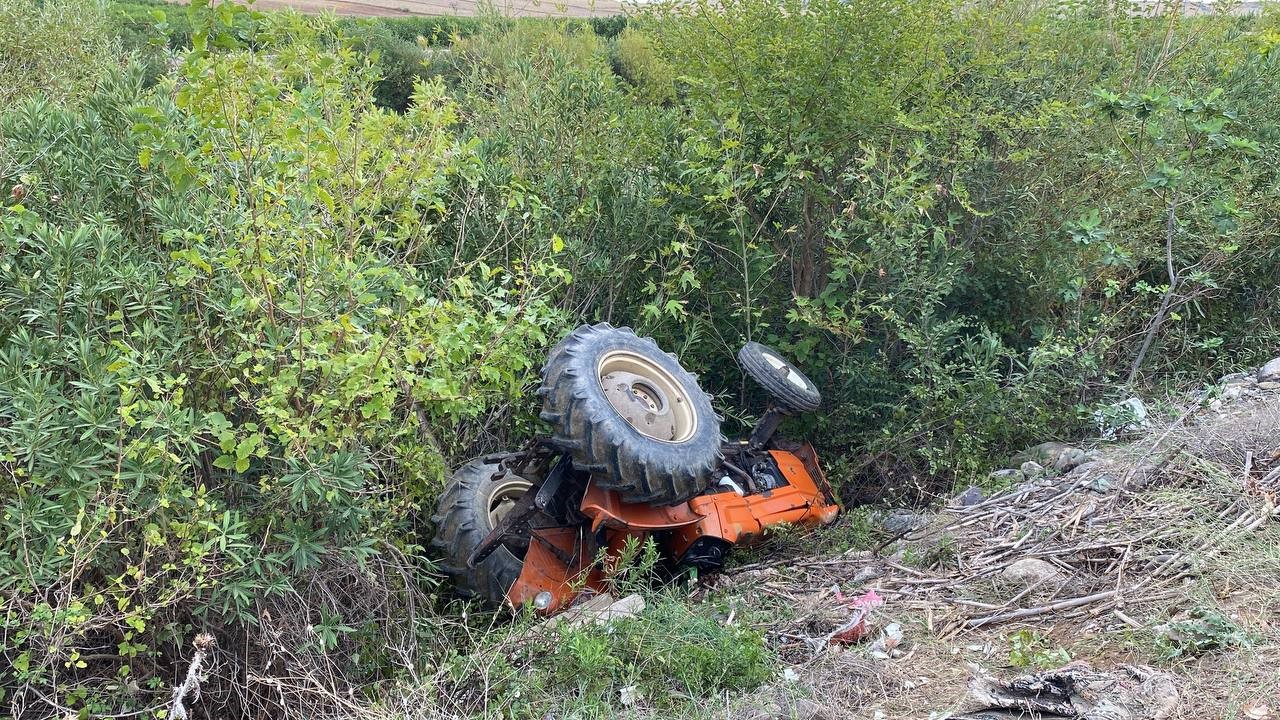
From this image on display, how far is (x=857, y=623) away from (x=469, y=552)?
179cm

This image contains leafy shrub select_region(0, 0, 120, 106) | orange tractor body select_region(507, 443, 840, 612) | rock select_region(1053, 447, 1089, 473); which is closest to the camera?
orange tractor body select_region(507, 443, 840, 612)

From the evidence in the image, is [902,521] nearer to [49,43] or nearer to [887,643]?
[887,643]

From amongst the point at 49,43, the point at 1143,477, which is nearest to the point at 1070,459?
the point at 1143,477

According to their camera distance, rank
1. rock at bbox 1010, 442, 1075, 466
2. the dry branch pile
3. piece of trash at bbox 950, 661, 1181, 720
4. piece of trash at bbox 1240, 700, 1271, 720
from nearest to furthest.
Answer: piece of trash at bbox 1240, 700, 1271, 720, piece of trash at bbox 950, 661, 1181, 720, the dry branch pile, rock at bbox 1010, 442, 1075, 466

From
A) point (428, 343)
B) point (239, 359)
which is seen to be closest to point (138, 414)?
point (239, 359)

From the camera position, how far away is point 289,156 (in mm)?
3766

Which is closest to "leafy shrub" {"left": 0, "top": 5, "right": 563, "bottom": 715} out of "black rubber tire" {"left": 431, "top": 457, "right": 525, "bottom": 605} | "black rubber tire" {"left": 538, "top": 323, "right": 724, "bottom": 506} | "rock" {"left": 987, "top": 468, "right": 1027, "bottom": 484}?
"black rubber tire" {"left": 538, "top": 323, "right": 724, "bottom": 506}

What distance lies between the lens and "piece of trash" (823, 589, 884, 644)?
393 centimetres

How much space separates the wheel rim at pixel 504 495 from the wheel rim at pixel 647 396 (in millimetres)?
652

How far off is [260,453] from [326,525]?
47 cm

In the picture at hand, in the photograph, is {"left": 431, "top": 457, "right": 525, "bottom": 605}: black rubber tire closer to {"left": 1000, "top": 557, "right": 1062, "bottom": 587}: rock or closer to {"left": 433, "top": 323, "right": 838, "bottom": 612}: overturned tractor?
{"left": 433, "top": 323, "right": 838, "bottom": 612}: overturned tractor

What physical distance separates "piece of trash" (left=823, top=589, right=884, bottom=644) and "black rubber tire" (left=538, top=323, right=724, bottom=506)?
0.94 meters

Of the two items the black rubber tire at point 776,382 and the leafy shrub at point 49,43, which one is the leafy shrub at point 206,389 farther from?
the leafy shrub at point 49,43

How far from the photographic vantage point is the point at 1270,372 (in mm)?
6199
